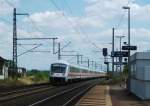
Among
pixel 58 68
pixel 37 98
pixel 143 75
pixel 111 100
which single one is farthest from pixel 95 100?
pixel 58 68

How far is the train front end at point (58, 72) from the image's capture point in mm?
65938

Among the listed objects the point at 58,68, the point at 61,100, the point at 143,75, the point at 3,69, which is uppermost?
the point at 58,68

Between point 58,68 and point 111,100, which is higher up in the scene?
point 58,68

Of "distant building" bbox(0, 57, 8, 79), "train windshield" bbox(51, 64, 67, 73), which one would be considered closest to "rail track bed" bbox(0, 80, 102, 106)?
"train windshield" bbox(51, 64, 67, 73)

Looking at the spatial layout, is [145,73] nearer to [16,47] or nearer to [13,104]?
[13,104]

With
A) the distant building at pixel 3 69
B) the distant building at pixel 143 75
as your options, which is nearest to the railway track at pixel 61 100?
the distant building at pixel 143 75

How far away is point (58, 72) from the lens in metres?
66.1

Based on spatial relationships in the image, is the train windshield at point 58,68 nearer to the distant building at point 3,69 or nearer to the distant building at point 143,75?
the distant building at point 3,69

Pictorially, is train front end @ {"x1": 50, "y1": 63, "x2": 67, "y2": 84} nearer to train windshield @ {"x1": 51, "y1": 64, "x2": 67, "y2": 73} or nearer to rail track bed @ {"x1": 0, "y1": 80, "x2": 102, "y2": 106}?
train windshield @ {"x1": 51, "y1": 64, "x2": 67, "y2": 73}

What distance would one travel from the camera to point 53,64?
66812mm

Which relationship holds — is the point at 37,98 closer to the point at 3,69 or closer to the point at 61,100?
the point at 61,100

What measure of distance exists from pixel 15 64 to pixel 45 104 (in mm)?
38611

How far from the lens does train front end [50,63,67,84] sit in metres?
65.9

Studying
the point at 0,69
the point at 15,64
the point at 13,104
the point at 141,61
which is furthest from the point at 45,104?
the point at 0,69
